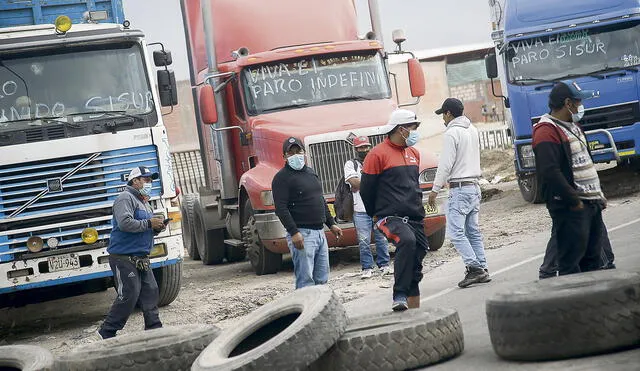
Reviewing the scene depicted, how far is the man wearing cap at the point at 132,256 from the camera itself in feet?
35.4

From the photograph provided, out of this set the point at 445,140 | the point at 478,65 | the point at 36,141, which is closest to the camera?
the point at 445,140

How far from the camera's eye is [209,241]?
1925 centimetres

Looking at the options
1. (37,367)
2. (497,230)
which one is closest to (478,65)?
(497,230)

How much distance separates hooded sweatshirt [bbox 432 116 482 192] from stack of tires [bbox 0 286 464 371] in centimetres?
331

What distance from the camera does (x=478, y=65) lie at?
54906mm

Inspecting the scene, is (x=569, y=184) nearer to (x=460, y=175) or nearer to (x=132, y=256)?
(x=460, y=175)

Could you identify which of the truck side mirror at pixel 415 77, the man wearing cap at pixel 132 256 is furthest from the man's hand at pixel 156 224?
the truck side mirror at pixel 415 77

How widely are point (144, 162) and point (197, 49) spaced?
502 cm

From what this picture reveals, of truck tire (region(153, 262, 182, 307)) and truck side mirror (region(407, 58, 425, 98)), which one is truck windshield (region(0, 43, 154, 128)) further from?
truck side mirror (region(407, 58, 425, 98))

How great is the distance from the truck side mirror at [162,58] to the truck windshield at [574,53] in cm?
720

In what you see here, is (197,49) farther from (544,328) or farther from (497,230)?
(544,328)

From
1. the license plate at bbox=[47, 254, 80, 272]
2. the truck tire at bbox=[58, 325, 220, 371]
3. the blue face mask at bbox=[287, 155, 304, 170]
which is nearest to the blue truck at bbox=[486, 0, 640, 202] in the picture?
the blue face mask at bbox=[287, 155, 304, 170]

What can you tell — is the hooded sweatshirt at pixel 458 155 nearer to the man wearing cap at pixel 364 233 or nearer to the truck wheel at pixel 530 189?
the man wearing cap at pixel 364 233

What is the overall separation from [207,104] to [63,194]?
3.22 m
